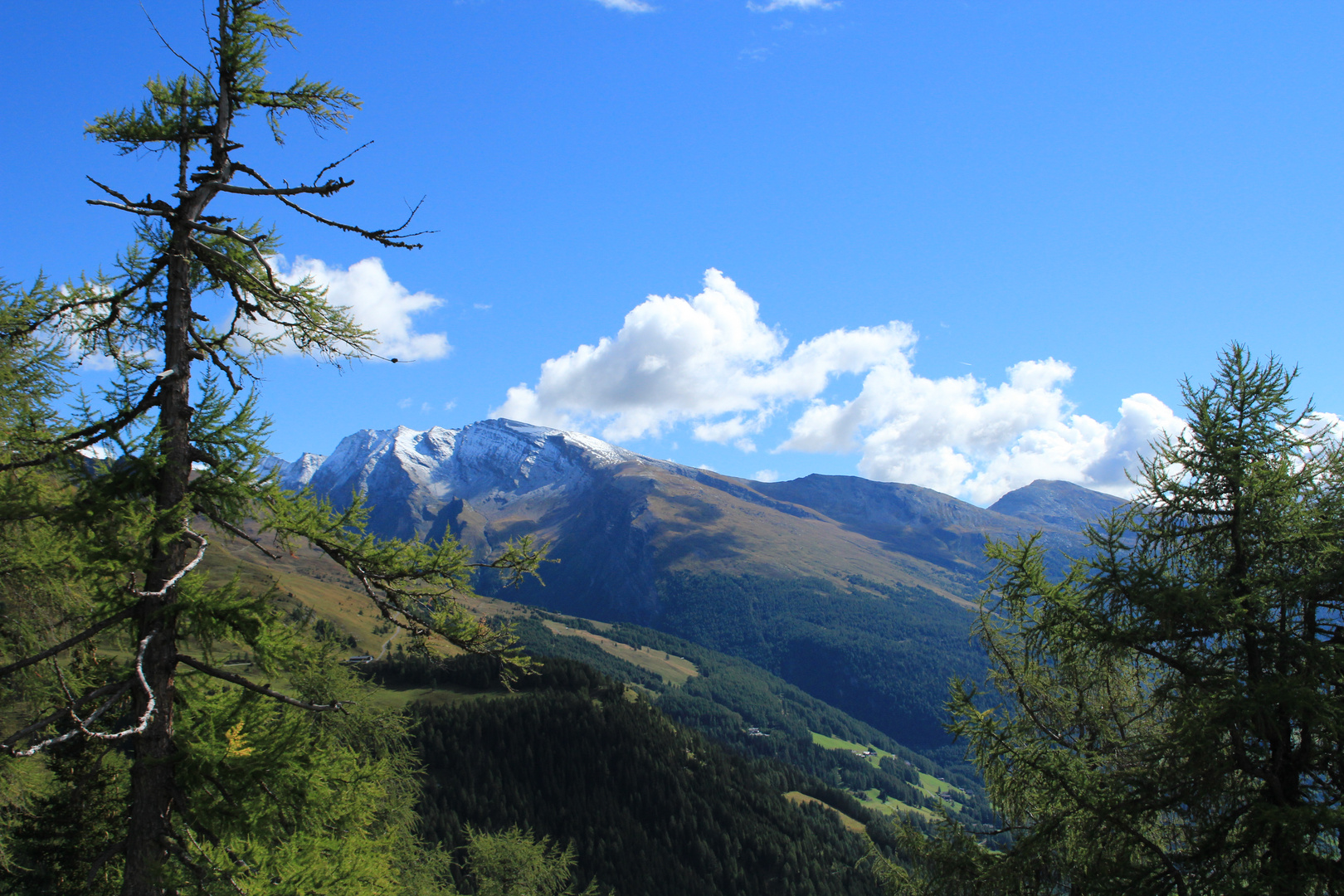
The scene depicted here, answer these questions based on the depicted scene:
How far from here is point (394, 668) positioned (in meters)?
158

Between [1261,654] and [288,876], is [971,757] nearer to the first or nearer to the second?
[1261,654]

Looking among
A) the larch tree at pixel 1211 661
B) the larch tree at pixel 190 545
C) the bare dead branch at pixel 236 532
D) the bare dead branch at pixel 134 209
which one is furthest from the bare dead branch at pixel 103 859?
the larch tree at pixel 1211 661

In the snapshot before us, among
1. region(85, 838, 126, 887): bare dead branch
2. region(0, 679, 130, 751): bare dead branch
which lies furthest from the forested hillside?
region(0, 679, 130, 751): bare dead branch

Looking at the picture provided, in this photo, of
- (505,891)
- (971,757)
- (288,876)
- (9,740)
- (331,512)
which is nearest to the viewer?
(9,740)

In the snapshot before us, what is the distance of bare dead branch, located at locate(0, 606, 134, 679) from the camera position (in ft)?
19.5

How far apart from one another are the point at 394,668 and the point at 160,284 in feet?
563

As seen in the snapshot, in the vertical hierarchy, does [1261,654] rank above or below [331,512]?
below

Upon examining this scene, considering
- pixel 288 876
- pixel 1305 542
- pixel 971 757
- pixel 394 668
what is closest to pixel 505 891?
pixel 971 757

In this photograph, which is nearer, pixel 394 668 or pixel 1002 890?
pixel 1002 890

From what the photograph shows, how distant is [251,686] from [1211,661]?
12.0 meters

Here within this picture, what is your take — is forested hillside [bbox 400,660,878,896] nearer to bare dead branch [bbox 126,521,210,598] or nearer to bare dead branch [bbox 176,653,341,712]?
bare dead branch [bbox 176,653,341,712]

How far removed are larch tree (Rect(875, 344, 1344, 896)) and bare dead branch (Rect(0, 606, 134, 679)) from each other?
1130 centimetres

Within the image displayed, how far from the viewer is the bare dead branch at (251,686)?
22.9 ft

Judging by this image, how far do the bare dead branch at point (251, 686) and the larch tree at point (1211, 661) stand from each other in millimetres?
9384
